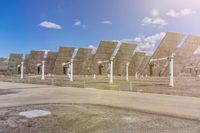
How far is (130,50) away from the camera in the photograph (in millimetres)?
38000

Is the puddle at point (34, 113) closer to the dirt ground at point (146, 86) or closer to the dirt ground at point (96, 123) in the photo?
the dirt ground at point (96, 123)

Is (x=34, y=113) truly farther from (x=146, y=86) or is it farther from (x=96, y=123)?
(x=146, y=86)

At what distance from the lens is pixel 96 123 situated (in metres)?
6.13

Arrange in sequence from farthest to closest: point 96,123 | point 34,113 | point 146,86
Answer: point 146,86, point 34,113, point 96,123

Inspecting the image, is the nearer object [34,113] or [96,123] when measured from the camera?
[96,123]

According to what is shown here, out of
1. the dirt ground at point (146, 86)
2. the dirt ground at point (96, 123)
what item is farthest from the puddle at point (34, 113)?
the dirt ground at point (146, 86)

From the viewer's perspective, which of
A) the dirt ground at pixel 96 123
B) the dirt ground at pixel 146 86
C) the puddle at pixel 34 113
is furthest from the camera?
the dirt ground at pixel 146 86

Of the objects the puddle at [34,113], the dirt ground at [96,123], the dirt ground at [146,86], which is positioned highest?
the dirt ground at [146,86]

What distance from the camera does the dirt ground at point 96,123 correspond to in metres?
5.45

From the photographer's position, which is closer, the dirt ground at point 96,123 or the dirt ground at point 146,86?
the dirt ground at point 96,123

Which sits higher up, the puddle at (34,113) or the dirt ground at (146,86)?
the dirt ground at (146,86)

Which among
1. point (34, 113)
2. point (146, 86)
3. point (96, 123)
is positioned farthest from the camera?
point (146, 86)

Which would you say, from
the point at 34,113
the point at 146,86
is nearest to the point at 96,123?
the point at 34,113

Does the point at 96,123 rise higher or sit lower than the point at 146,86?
lower
